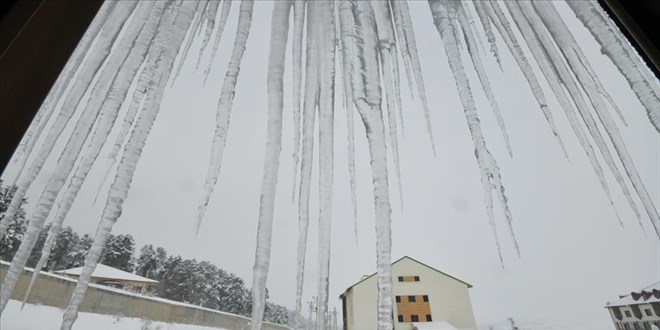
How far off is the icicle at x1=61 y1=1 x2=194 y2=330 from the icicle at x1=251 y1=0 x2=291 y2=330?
0.31 m

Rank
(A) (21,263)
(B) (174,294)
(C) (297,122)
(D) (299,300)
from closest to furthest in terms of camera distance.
Answer: (A) (21,263) → (D) (299,300) → (C) (297,122) → (B) (174,294)

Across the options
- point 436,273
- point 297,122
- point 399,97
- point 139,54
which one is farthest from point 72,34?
point 436,273

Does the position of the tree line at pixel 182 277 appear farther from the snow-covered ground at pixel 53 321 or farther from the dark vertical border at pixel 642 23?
the dark vertical border at pixel 642 23

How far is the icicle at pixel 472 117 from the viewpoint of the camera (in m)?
1.02

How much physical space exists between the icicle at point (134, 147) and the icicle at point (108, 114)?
1.6 inches

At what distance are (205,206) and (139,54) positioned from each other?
549mm

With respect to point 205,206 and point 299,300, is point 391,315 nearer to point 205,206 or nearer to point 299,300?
point 299,300

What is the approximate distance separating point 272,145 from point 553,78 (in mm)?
987

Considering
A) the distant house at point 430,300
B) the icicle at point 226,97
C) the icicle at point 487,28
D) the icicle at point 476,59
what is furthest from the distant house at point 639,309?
the icicle at point 226,97

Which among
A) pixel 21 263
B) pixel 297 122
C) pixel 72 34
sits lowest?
pixel 21 263

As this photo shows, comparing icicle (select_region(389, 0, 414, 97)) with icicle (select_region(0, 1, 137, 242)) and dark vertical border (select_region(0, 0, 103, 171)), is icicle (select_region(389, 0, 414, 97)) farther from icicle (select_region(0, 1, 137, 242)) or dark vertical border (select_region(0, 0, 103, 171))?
dark vertical border (select_region(0, 0, 103, 171))

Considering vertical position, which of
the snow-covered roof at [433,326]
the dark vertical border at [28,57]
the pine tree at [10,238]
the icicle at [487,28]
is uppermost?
the icicle at [487,28]

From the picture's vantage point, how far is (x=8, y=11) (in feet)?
1.29

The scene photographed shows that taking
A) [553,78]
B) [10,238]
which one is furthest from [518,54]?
[10,238]
